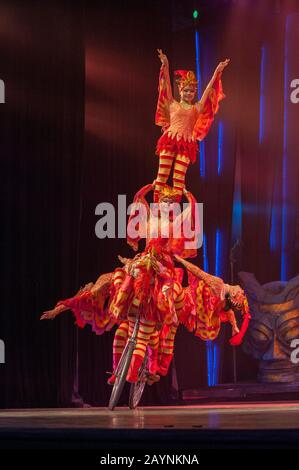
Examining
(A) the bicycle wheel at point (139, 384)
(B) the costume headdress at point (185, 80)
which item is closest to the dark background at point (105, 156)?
(A) the bicycle wheel at point (139, 384)

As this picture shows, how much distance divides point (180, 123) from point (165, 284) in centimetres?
110

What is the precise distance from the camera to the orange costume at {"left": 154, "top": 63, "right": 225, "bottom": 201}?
20.9 ft

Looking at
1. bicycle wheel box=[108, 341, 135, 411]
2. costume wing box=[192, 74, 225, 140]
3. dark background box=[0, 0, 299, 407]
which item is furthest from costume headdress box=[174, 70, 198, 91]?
bicycle wheel box=[108, 341, 135, 411]

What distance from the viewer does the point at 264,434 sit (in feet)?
11.8

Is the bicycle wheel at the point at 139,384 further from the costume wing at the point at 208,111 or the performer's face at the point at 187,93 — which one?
the performer's face at the point at 187,93

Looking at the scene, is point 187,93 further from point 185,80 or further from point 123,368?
point 123,368

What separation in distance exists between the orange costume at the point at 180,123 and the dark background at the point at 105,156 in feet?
3.54

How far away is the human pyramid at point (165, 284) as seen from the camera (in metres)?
6.01

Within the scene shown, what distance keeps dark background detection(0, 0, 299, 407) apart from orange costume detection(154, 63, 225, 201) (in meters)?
1.08

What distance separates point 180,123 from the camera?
6363 mm

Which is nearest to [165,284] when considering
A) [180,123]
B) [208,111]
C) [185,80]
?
[180,123]

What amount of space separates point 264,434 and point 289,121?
185 inches

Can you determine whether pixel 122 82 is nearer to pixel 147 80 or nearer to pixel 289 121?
pixel 147 80

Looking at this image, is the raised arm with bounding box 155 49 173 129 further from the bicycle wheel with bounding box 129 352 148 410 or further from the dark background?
A: the bicycle wheel with bounding box 129 352 148 410
